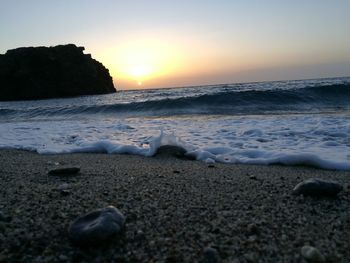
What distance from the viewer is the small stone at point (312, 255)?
159 cm

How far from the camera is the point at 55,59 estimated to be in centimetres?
4769

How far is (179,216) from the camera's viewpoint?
213cm

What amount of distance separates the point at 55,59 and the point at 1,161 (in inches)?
1860

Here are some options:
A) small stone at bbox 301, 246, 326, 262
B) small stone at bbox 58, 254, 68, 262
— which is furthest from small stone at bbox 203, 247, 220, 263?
small stone at bbox 58, 254, 68, 262

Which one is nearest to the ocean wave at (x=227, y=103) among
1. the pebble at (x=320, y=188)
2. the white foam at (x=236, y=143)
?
the white foam at (x=236, y=143)

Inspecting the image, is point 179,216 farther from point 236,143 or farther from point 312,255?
point 236,143

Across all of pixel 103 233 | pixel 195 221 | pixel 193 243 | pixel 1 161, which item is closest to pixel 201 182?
pixel 195 221

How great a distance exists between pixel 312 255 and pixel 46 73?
164ft

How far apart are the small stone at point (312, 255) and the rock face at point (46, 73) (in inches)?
1919

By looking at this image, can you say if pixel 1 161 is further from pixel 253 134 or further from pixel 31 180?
pixel 253 134

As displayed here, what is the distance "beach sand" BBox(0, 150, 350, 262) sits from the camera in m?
1.65

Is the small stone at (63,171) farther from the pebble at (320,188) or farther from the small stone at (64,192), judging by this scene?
the pebble at (320,188)

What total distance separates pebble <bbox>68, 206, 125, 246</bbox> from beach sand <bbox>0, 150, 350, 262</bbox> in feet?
0.15

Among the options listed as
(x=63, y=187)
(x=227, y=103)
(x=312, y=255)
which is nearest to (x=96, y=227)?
(x=312, y=255)
